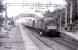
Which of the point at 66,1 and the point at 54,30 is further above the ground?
the point at 66,1

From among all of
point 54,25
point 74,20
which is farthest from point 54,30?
point 74,20

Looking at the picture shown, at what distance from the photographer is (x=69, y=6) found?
→ 128ft

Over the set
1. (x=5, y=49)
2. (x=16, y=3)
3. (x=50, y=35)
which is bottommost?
(x=50, y=35)

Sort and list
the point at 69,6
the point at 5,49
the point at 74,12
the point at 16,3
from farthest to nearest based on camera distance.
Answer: the point at 69,6 < the point at 74,12 < the point at 16,3 < the point at 5,49

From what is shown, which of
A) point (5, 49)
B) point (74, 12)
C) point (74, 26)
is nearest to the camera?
point (5, 49)

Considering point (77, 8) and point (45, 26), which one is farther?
point (77, 8)

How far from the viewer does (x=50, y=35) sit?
86.6 ft

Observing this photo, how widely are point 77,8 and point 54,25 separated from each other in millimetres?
10041

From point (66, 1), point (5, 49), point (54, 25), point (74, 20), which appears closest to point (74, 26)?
point (74, 20)

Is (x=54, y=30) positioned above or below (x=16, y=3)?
below

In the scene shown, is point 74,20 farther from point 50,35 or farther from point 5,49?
point 5,49

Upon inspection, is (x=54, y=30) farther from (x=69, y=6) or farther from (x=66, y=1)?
(x=69, y=6)

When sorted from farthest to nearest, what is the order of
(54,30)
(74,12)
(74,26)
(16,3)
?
(74,12) → (74,26) → (16,3) → (54,30)

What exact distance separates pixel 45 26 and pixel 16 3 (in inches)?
263
